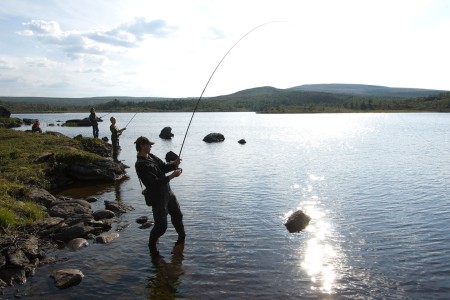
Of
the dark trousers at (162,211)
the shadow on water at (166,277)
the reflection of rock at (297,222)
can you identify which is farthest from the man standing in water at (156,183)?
the reflection of rock at (297,222)

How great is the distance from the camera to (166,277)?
975 cm

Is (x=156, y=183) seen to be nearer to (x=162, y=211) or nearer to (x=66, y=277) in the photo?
(x=162, y=211)

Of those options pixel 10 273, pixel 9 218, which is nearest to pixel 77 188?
pixel 9 218

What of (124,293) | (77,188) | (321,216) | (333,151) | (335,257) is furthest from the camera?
(333,151)

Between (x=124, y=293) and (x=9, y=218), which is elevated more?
(x=9, y=218)

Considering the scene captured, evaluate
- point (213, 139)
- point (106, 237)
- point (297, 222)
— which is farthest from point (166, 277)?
point (213, 139)

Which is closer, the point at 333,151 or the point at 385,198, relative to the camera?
the point at 385,198

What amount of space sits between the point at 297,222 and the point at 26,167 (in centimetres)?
1393

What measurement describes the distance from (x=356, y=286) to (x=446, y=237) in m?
5.10

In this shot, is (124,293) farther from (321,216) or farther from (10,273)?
(321,216)

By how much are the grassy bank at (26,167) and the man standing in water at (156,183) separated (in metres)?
4.57

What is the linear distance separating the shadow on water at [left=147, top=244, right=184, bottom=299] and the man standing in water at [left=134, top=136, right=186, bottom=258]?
1.76 ft

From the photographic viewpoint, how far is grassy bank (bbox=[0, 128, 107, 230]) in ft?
42.6

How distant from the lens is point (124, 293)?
8992 millimetres
